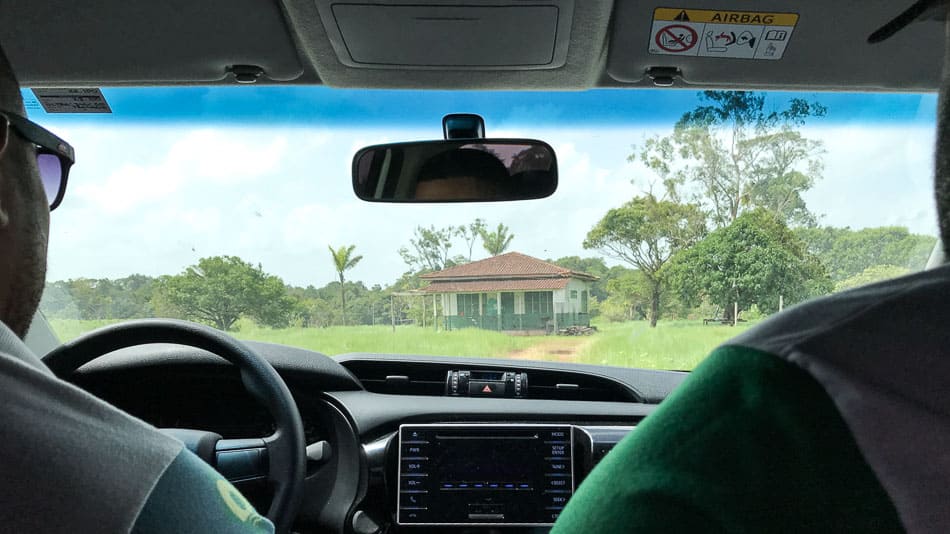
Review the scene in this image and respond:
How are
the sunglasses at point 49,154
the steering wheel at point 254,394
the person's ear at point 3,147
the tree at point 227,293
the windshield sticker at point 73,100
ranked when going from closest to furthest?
the person's ear at point 3,147 → the sunglasses at point 49,154 → the steering wheel at point 254,394 → the windshield sticker at point 73,100 → the tree at point 227,293

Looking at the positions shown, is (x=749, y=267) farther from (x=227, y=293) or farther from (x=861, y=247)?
(x=227, y=293)

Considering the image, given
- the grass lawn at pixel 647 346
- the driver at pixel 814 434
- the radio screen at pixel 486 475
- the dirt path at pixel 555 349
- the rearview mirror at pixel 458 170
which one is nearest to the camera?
the driver at pixel 814 434

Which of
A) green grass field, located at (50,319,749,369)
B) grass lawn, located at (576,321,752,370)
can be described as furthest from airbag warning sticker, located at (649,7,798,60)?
green grass field, located at (50,319,749,369)

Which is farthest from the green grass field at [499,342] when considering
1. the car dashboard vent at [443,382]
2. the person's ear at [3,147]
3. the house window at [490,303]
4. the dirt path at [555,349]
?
the person's ear at [3,147]

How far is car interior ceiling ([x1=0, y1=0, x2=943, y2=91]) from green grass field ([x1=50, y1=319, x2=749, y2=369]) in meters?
1.20

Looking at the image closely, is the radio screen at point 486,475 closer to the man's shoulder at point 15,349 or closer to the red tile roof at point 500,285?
the man's shoulder at point 15,349

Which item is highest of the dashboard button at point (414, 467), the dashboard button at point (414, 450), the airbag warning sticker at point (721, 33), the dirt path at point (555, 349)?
the airbag warning sticker at point (721, 33)

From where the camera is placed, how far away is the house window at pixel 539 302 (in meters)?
5.45

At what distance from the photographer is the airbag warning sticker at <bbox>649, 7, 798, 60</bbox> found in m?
2.80

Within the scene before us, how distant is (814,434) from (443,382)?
3.10m

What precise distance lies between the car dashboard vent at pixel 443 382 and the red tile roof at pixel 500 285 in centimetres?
195

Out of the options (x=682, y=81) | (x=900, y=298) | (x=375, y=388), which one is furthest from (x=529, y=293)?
(x=900, y=298)

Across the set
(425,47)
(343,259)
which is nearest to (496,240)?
(343,259)

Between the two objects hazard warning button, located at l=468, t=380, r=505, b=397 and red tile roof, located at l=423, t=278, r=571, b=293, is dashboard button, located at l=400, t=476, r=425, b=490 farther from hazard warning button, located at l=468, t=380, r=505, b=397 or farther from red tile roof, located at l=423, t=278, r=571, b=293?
red tile roof, located at l=423, t=278, r=571, b=293
